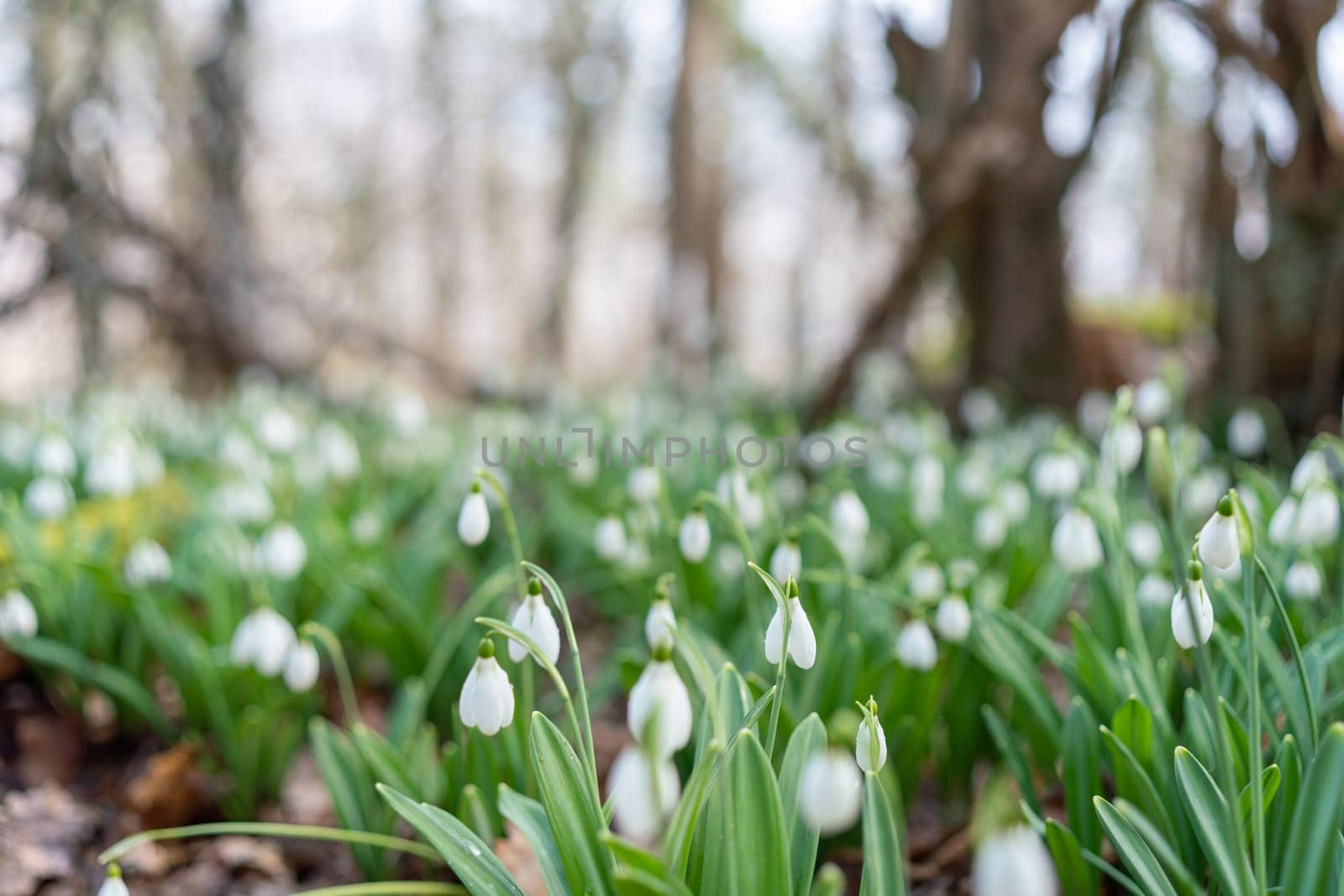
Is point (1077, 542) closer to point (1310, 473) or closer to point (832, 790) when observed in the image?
point (1310, 473)

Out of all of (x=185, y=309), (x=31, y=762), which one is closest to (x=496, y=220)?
(x=185, y=309)

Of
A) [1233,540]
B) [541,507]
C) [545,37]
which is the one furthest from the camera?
[545,37]

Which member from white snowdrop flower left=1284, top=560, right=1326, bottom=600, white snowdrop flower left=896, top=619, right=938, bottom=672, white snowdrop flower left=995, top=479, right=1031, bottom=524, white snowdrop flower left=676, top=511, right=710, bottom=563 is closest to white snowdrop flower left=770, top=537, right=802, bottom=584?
white snowdrop flower left=676, top=511, right=710, bottom=563

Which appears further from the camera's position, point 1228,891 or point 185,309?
point 185,309

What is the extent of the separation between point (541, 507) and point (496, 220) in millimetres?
14862

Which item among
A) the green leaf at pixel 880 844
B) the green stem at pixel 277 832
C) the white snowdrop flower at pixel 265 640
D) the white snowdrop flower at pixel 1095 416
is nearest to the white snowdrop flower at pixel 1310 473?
the green leaf at pixel 880 844

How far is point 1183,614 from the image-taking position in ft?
3.58

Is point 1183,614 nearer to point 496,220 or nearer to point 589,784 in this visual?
point 589,784

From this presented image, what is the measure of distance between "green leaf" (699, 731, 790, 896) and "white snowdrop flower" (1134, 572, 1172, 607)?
1.18m

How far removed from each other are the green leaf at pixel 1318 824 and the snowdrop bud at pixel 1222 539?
7.5 inches

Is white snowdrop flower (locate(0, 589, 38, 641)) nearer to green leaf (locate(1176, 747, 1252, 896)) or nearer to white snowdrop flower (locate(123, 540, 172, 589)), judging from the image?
white snowdrop flower (locate(123, 540, 172, 589))

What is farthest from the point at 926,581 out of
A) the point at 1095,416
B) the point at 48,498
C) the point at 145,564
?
the point at 1095,416

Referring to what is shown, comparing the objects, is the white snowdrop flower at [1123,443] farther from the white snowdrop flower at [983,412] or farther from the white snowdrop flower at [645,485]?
the white snowdrop flower at [983,412]

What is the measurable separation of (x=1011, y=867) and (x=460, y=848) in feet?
2.32
